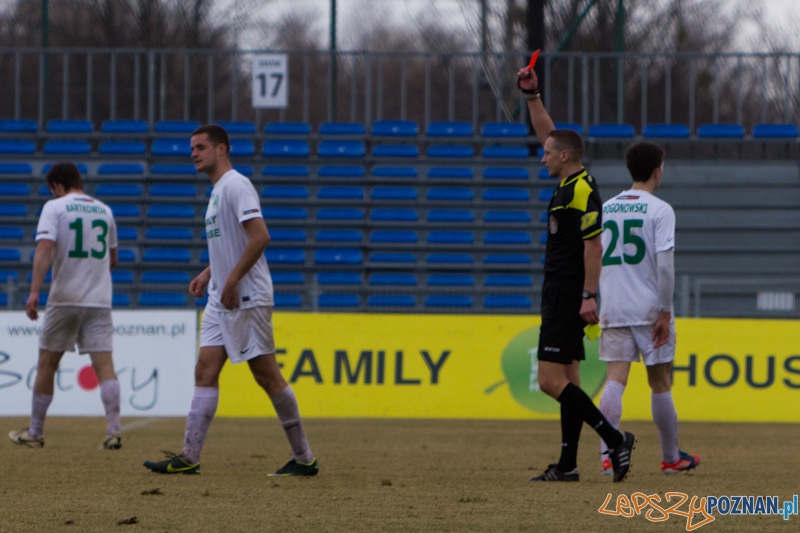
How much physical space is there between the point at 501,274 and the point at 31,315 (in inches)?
382

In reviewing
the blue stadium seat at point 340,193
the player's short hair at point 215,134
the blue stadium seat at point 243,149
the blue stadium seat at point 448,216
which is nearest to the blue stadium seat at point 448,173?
the blue stadium seat at point 448,216

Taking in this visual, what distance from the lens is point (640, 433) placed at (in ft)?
34.7

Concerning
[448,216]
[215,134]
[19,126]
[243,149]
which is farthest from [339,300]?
[215,134]

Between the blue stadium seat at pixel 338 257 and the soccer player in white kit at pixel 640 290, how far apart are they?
10.3 metres

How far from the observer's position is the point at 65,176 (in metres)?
8.62

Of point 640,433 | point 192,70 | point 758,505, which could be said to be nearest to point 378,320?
point 640,433

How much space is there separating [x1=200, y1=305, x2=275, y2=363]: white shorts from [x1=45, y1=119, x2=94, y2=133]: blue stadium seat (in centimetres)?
1260

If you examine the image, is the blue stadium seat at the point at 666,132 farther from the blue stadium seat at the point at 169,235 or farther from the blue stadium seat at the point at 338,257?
the blue stadium seat at the point at 169,235

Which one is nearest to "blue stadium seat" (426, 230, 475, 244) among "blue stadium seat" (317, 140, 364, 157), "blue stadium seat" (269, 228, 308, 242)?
"blue stadium seat" (317, 140, 364, 157)

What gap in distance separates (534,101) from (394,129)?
1158cm

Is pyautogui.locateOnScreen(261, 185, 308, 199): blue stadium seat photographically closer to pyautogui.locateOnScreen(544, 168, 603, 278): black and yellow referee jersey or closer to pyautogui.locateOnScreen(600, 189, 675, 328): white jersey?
pyautogui.locateOnScreen(600, 189, 675, 328): white jersey

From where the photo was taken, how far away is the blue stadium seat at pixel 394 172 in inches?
699

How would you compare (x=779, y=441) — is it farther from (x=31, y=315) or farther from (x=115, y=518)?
(x=115, y=518)

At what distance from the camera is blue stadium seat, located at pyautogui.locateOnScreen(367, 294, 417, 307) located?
1575 centimetres
